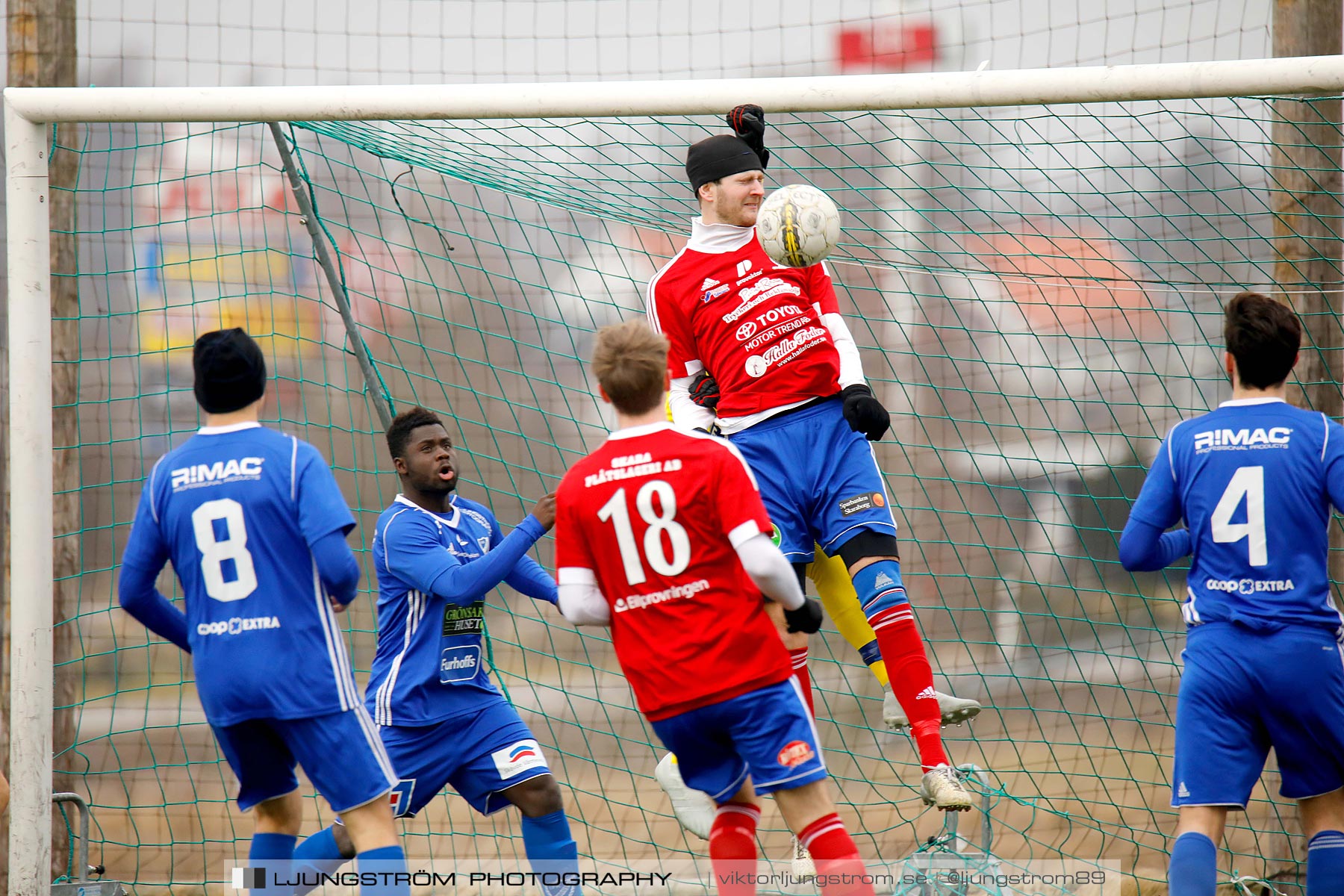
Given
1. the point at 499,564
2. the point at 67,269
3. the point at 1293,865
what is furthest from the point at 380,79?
the point at 1293,865

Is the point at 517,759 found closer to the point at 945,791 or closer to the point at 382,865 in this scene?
the point at 382,865

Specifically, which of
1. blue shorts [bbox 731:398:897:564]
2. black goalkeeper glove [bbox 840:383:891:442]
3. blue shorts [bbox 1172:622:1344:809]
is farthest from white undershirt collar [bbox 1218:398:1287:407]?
blue shorts [bbox 731:398:897:564]

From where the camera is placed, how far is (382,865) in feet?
11.5

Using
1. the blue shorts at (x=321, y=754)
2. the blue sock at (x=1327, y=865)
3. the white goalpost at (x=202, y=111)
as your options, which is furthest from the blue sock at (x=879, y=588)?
the white goalpost at (x=202, y=111)

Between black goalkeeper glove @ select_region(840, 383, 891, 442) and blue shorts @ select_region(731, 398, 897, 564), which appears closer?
black goalkeeper glove @ select_region(840, 383, 891, 442)

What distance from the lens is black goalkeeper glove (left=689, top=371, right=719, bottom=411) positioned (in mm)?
4523

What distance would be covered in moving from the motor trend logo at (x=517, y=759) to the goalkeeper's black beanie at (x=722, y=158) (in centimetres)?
206

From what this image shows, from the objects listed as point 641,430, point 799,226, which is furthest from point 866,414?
point 641,430

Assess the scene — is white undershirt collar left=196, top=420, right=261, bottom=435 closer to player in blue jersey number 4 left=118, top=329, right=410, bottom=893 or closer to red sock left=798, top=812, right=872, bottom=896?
player in blue jersey number 4 left=118, top=329, right=410, bottom=893

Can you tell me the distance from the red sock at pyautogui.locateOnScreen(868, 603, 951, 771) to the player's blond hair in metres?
1.28

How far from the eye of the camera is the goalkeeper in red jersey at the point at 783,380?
4.14 m

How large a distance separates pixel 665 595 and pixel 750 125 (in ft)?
6.43

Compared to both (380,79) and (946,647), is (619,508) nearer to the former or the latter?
(380,79)

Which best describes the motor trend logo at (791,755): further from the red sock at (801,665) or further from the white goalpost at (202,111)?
the white goalpost at (202,111)
